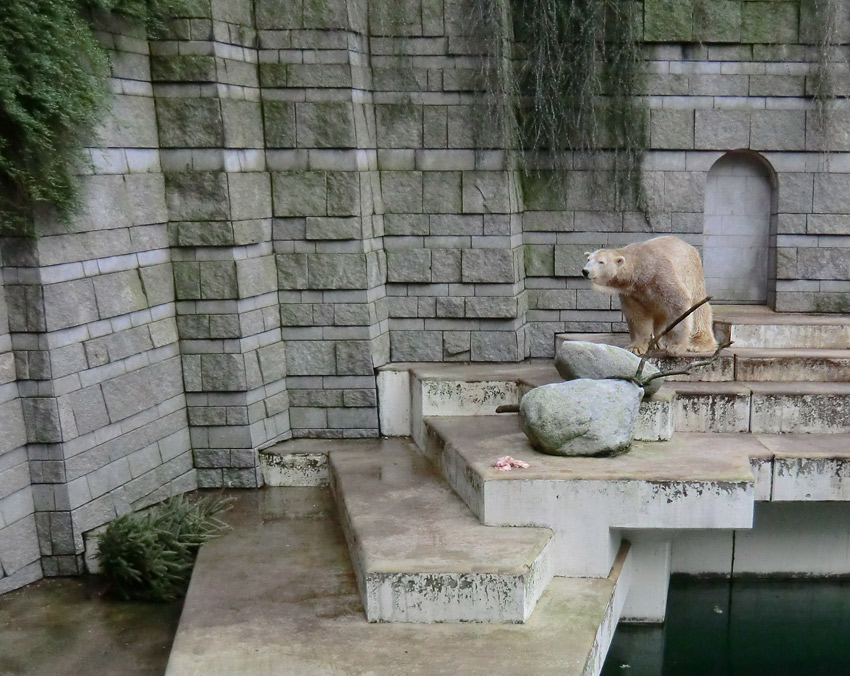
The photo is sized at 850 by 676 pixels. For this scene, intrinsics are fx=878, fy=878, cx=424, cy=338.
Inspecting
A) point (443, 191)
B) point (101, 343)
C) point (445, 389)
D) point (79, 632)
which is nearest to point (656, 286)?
point (445, 389)

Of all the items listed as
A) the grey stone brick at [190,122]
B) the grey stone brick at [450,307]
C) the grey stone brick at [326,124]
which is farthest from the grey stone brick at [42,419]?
the grey stone brick at [450,307]

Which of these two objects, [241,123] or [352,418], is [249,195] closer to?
[241,123]

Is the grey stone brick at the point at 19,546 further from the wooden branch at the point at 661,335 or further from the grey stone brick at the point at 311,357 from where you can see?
the wooden branch at the point at 661,335

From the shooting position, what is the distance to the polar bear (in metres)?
5.38

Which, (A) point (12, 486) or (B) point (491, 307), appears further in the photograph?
(B) point (491, 307)

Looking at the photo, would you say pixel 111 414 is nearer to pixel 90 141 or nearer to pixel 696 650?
pixel 90 141

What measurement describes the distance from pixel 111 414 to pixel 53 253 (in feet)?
3.23

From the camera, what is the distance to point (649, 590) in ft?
16.7

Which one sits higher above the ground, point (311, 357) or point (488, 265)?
point (488, 265)

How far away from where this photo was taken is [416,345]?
253 inches

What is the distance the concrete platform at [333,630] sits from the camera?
3.65m

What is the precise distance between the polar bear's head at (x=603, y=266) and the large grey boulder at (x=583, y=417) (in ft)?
2.67

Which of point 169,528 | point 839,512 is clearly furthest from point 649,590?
point 169,528

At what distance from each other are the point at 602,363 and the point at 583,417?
0.45 meters
